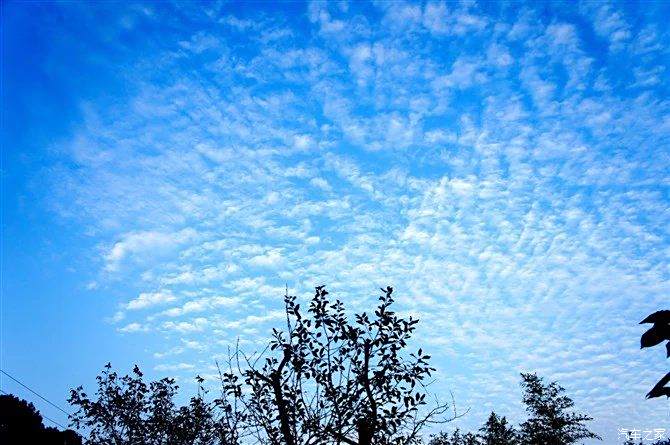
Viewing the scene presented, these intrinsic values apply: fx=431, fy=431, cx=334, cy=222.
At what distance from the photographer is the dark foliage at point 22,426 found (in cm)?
3066

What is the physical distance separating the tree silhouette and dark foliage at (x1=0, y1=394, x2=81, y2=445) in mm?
39296

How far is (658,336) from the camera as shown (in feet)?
6.68

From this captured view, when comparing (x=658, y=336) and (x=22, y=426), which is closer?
(x=658, y=336)

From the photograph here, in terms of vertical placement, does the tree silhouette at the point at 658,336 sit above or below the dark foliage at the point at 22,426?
below

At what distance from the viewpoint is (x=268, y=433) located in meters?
9.15

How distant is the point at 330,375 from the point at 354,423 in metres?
1.22

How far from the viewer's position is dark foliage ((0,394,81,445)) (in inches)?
1207

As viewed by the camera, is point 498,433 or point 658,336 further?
point 498,433

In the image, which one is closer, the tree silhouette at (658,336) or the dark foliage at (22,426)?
the tree silhouette at (658,336)

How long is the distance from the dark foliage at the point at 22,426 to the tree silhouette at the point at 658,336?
1547 inches

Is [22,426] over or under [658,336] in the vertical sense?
over

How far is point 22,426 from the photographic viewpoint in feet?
103

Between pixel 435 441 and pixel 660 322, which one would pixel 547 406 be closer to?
pixel 435 441

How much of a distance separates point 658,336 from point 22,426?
40596 mm
